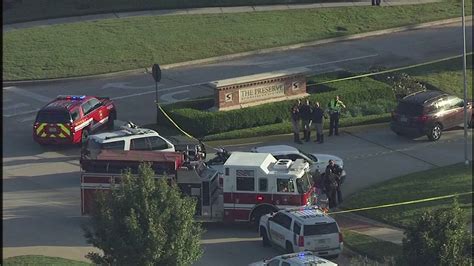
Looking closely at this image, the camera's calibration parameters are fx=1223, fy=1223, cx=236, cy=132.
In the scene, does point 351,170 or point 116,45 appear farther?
point 116,45

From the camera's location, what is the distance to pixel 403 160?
125 ft

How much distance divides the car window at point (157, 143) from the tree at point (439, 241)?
545 inches

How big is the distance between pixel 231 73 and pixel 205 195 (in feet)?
58.5

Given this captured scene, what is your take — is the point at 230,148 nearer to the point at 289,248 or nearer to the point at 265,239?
the point at 265,239

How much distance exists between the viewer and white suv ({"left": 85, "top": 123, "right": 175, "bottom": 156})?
3475 centimetres

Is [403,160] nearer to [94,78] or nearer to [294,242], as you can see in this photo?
[294,242]

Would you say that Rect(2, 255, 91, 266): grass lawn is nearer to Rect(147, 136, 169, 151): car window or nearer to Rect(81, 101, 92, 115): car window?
Rect(147, 136, 169, 151): car window

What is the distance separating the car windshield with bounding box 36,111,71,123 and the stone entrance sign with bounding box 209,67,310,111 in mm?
5630

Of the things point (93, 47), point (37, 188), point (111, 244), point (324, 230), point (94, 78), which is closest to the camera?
point (111, 244)

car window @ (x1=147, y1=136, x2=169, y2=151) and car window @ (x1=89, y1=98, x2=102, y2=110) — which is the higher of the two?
car window @ (x1=89, y1=98, x2=102, y2=110)

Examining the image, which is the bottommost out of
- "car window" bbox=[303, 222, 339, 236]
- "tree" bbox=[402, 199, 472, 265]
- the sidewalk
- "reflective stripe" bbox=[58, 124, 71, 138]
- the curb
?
"car window" bbox=[303, 222, 339, 236]

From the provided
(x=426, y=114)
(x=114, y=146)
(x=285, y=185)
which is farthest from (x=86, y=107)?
(x=426, y=114)

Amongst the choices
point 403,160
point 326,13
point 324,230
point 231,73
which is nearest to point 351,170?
point 403,160

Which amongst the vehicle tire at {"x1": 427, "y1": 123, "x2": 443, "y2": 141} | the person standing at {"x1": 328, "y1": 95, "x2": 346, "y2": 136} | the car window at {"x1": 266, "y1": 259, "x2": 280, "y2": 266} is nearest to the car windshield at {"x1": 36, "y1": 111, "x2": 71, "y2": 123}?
the person standing at {"x1": 328, "y1": 95, "x2": 346, "y2": 136}
